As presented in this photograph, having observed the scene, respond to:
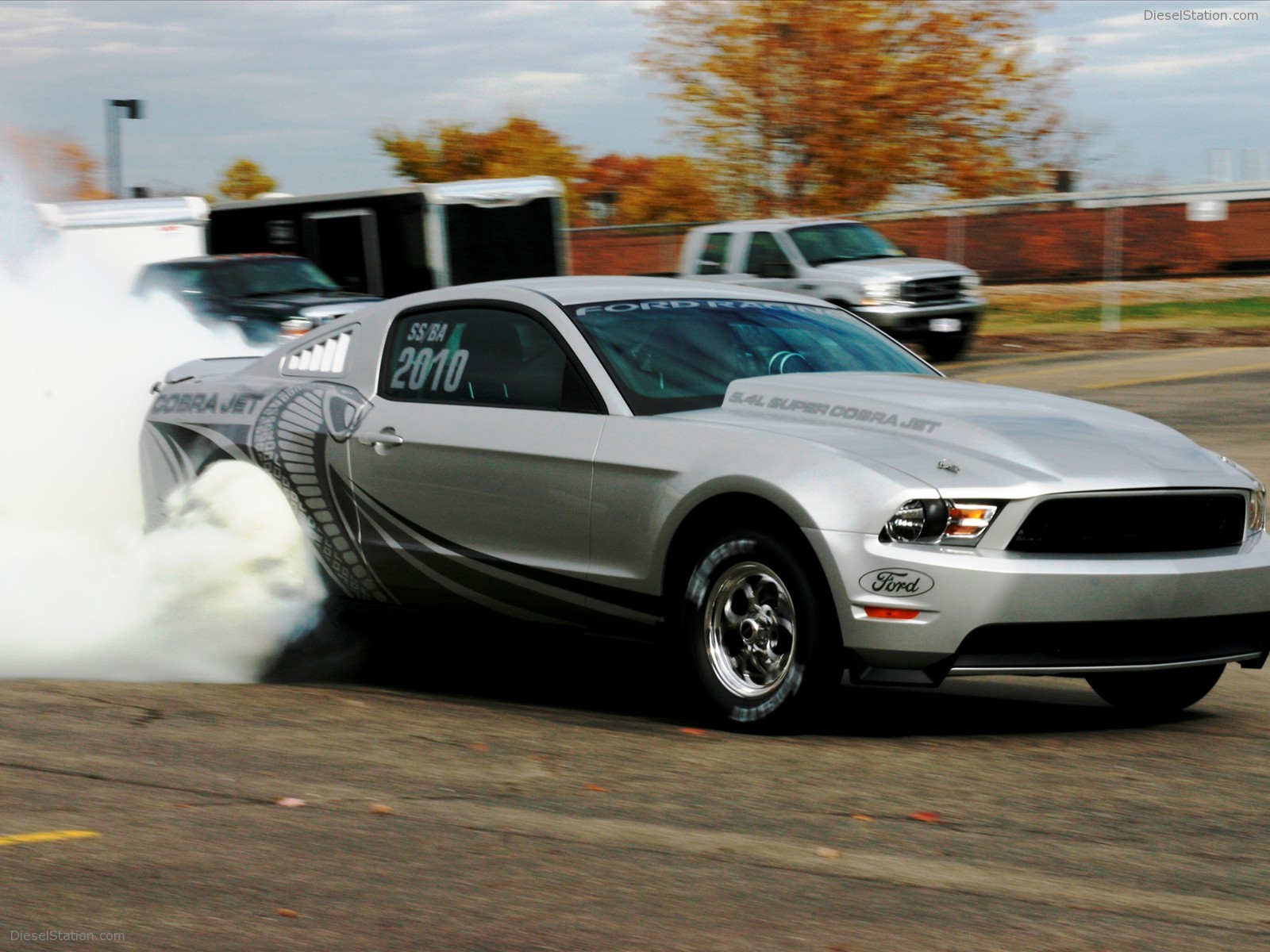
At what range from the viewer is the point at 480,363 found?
7.36m

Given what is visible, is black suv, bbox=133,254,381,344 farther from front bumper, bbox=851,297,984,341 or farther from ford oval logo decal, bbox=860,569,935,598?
ford oval logo decal, bbox=860,569,935,598

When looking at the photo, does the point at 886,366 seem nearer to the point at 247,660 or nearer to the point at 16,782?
the point at 247,660

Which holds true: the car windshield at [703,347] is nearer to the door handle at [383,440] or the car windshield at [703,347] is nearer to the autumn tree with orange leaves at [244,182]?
the door handle at [383,440]

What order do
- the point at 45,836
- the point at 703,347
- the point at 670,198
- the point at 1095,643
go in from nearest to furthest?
1. the point at 45,836
2. the point at 1095,643
3. the point at 703,347
4. the point at 670,198

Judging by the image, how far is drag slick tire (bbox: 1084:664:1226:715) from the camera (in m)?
6.87

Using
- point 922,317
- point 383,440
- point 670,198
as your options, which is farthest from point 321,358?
point 670,198

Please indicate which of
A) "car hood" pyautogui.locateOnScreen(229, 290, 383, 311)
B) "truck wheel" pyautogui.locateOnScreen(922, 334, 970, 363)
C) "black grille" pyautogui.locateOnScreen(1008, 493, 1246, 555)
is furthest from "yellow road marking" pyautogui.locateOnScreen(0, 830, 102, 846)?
"truck wheel" pyautogui.locateOnScreen(922, 334, 970, 363)

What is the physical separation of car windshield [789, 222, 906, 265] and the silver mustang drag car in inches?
565

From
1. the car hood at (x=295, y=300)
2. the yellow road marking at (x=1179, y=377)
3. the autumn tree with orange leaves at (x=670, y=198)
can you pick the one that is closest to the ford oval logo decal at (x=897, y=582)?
the car hood at (x=295, y=300)

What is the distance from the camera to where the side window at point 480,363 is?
703cm

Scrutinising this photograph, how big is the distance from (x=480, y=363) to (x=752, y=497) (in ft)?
5.16

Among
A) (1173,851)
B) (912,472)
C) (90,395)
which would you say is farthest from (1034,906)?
(90,395)

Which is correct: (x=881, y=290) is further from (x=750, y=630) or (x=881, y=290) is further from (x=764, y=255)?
(x=750, y=630)

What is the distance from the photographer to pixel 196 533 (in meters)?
8.22
